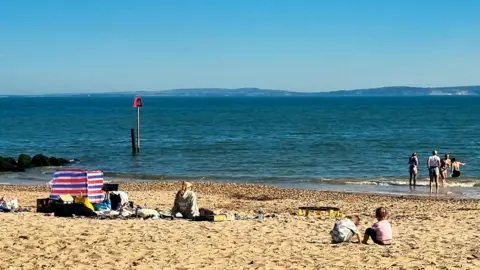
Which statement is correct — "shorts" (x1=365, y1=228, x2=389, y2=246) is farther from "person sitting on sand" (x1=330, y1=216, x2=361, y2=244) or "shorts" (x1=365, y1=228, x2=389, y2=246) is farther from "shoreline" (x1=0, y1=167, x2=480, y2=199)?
"shoreline" (x1=0, y1=167, x2=480, y2=199)

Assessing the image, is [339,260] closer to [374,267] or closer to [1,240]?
[374,267]

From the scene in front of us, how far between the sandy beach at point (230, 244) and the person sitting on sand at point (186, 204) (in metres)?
0.72

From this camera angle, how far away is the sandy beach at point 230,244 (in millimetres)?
10547

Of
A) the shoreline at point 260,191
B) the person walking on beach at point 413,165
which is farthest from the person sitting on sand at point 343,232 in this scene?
the person walking on beach at point 413,165

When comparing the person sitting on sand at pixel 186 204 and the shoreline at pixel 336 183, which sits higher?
the person sitting on sand at pixel 186 204

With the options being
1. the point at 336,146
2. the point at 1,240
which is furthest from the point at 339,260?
the point at 336,146

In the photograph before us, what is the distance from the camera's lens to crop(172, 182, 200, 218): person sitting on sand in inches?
619

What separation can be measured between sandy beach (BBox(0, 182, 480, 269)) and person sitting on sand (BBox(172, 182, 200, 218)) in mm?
722

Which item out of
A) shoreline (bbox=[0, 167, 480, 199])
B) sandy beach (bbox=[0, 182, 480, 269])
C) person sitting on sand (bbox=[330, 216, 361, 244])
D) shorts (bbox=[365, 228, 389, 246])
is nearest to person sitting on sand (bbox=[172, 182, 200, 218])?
sandy beach (bbox=[0, 182, 480, 269])

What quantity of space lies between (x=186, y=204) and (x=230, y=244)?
12.7 feet

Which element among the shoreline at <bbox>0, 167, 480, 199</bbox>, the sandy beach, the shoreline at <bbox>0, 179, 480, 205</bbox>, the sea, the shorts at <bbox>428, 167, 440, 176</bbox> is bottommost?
the sea

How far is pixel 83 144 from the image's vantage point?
55.6 m

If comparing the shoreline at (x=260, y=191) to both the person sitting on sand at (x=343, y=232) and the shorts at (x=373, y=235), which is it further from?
the shorts at (x=373, y=235)

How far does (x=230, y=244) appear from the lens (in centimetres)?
1211
